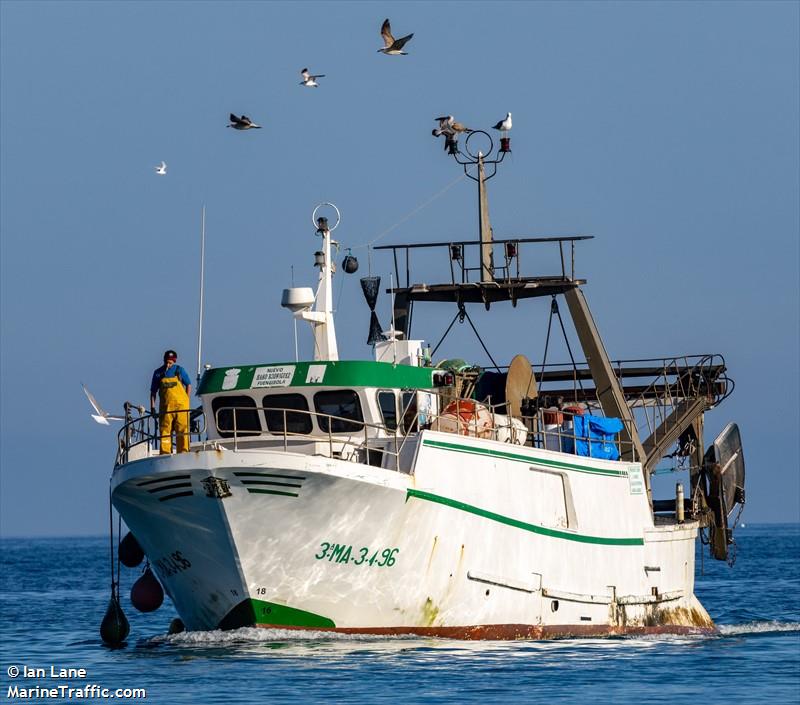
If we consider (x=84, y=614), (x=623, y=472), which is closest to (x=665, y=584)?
(x=623, y=472)

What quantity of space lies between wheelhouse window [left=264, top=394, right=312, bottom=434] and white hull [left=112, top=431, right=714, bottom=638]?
262cm

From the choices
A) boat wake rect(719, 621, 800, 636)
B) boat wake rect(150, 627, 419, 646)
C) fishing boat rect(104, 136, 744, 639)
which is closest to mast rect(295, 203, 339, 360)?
fishing boat rect(104, 136, 744, 639)

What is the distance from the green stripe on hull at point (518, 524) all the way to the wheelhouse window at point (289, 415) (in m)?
2.76

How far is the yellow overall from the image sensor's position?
25969 mm

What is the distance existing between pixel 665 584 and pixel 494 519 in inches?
253

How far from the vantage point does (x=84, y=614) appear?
40.4 m

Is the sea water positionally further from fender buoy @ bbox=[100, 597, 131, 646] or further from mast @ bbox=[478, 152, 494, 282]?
mast @ bbox=[478, 152, 494, 282]

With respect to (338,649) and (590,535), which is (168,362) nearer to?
(338,649)

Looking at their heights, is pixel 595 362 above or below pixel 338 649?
above

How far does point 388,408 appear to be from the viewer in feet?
89.2

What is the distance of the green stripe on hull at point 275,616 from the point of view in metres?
24.9

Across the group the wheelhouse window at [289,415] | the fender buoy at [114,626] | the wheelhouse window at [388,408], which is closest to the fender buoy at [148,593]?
the fender buoy at [114,626]

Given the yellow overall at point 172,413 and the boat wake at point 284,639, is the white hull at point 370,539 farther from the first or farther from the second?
the yellow overall at point 172,413

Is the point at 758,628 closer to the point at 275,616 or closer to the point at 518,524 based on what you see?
the point at 518,524
